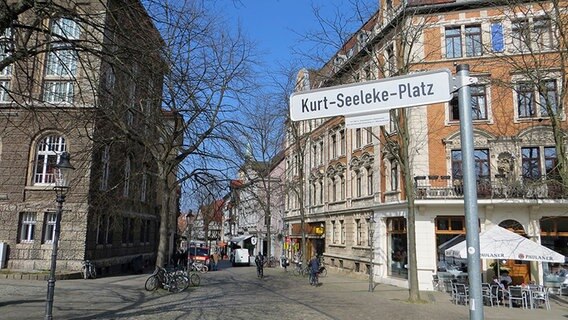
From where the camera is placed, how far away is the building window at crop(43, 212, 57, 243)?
26781 mm

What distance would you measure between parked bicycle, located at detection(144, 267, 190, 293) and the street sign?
1757 cm

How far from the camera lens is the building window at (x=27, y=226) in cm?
2681

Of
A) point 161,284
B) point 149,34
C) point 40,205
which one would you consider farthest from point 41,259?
point 149,34

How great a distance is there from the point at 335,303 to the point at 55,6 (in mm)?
14390

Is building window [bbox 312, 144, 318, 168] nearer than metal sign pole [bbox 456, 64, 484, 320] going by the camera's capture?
No

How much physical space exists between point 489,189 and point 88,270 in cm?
2215

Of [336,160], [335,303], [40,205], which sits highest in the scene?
[336,160]

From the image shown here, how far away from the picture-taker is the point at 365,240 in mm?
30234

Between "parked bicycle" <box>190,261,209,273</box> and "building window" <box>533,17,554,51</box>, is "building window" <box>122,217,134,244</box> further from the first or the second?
"building window" <box>533,17,554,51</box>

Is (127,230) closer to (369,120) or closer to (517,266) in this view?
(517,266)

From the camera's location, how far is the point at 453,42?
84.6 feet

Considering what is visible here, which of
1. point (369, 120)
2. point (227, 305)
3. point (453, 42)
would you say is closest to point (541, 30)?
point (453, 42)

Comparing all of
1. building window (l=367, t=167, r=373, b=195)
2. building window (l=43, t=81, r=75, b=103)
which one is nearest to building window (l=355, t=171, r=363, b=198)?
building window (l=367, t=167, r=373, b=195)

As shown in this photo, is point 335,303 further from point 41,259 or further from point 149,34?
point 41,259
